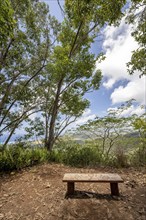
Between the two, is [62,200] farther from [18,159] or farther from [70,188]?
[18,159]

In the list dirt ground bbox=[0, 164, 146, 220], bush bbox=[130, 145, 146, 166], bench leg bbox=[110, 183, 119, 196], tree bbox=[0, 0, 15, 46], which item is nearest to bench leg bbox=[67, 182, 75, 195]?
dirt ground bbox=[0, 164, 146, 220]

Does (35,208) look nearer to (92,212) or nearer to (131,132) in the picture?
(92,212)

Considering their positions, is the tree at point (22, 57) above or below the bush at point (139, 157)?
above

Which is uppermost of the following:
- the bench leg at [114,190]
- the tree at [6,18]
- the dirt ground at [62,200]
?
the tree at [6,18]

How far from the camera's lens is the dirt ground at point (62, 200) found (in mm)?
2439

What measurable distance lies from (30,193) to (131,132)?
5704mm

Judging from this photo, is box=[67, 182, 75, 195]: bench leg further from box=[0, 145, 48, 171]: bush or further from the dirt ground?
box=[0, 145, 48, 171]: bush

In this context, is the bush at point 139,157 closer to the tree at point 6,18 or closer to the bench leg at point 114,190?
the bench leg at point 114,190

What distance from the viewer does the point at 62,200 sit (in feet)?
9.38

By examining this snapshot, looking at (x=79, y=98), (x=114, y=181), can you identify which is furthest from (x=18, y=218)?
(x=79, y=98)

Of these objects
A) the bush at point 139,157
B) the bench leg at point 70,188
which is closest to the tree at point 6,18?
the bench leg at point 70,188

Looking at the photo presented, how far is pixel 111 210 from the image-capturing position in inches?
98.7

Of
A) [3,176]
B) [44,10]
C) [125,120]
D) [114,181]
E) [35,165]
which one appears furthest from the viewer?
[44,10]

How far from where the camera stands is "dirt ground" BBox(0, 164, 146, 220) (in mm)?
2439
